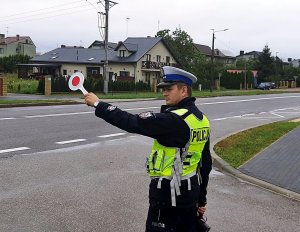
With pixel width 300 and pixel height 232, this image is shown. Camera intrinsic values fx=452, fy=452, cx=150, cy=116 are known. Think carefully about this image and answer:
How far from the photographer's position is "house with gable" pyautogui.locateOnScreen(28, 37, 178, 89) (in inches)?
2448

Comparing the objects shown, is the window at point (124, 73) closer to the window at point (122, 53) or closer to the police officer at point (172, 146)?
the window at point (122, 53)

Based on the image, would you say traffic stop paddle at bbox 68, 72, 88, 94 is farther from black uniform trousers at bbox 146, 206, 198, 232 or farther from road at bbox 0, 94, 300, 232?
road at bbox 0, 94, 300, 232

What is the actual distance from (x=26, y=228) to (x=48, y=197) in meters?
1.29

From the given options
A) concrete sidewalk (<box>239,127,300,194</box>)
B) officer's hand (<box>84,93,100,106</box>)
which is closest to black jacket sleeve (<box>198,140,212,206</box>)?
officer's hand (<box>84,93,100,106</box>)

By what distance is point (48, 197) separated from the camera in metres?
6.28

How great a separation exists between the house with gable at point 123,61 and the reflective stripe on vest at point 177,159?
2258 inches

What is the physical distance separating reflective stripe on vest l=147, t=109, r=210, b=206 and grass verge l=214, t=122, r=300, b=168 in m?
5.70

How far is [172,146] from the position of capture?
3.06 meters

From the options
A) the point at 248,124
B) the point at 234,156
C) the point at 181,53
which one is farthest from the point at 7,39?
the point at 234,156

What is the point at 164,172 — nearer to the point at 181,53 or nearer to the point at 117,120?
the point at 117,120

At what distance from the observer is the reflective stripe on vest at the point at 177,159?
3.07m

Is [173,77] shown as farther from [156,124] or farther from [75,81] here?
[75,81]

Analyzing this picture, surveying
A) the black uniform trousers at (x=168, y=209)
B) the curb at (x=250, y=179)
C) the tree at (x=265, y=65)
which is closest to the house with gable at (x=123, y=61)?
the tree at (x=265, y=65)

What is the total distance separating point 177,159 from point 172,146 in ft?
Answer: 0.32
